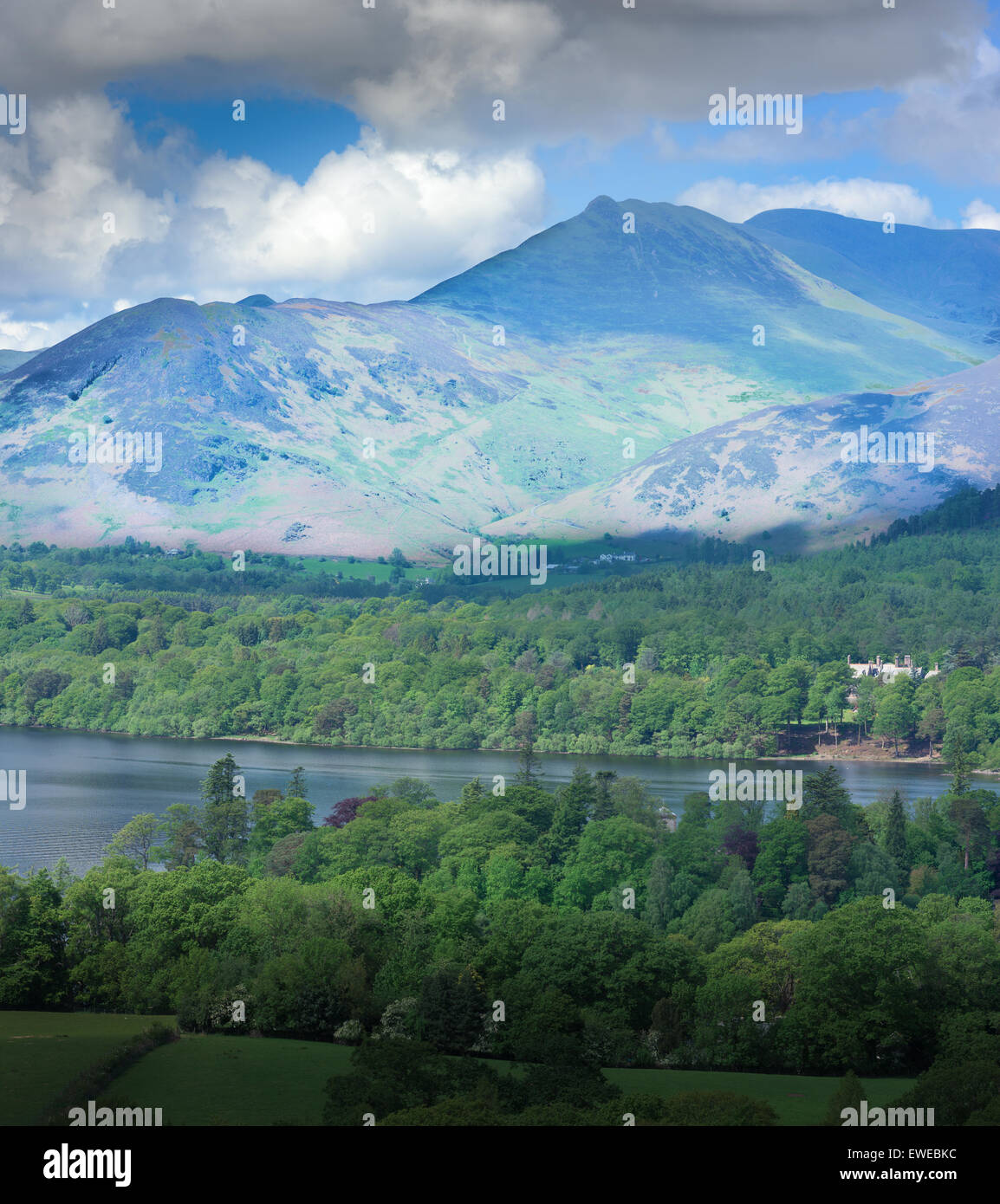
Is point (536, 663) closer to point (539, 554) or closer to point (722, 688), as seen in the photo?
point (722, 688)

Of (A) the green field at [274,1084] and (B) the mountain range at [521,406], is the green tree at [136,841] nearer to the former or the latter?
(A) the green field at [274,1084]

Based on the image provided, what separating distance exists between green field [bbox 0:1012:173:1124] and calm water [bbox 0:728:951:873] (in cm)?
1240

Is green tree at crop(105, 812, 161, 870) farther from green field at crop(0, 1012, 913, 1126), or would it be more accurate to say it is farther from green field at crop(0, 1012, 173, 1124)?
green field at crop(0, 1012, 913, 1126)

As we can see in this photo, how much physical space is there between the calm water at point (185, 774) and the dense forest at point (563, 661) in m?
2.92

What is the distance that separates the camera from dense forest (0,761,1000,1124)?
19.6 m

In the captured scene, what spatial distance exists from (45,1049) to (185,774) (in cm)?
3395

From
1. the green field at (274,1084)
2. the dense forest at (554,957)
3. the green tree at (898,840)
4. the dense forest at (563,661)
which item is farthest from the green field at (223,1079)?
the dense forest at (563,661)

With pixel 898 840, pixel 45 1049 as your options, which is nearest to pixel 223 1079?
pixel 45 1049

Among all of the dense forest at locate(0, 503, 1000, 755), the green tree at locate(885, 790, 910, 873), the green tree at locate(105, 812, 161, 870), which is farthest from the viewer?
the dense forest at locate(0, 503, 1000, 755)

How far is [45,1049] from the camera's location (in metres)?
22.1

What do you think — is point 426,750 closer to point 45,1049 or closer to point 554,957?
point 554,957

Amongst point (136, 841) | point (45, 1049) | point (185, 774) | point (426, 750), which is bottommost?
point (45, 1049)

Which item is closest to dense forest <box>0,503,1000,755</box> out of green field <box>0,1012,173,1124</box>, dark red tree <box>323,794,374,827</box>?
dark red tree <box>323,794,374,827</box>
